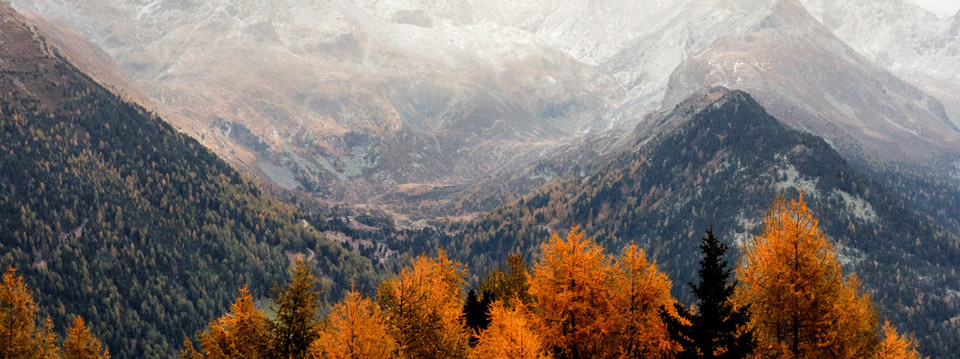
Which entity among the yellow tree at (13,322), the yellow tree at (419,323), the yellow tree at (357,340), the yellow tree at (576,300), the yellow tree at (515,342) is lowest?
the yellow tree at (13,322)

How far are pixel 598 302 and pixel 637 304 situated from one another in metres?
2.49

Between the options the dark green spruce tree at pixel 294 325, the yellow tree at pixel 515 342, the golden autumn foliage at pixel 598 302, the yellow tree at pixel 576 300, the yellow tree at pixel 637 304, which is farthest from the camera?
the dark green spruce tree at pixel 294 325

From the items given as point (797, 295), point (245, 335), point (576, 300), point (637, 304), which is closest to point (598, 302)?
point (576, 300)

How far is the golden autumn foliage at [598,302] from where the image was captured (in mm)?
44531

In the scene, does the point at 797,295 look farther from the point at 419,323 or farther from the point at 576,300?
the point at 419,323

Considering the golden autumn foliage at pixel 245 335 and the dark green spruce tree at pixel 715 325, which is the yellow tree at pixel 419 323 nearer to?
the golden autumn foliage at pixel 245 335

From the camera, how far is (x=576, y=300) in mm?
45625

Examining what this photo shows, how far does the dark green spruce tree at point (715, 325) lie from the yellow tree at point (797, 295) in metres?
1.90

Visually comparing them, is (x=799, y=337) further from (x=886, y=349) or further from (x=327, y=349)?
(x=327, y=349)

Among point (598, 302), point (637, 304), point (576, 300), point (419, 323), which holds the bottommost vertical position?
point (419, 323)

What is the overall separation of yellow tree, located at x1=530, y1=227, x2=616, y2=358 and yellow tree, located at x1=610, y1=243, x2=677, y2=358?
74 centimetres

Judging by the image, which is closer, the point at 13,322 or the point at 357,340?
the point at 357,340

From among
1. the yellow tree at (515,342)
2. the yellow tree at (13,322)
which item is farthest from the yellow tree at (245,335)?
the yellow tree at (13,322)

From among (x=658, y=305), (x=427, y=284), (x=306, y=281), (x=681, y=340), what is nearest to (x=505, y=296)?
(x=427, y=284)
